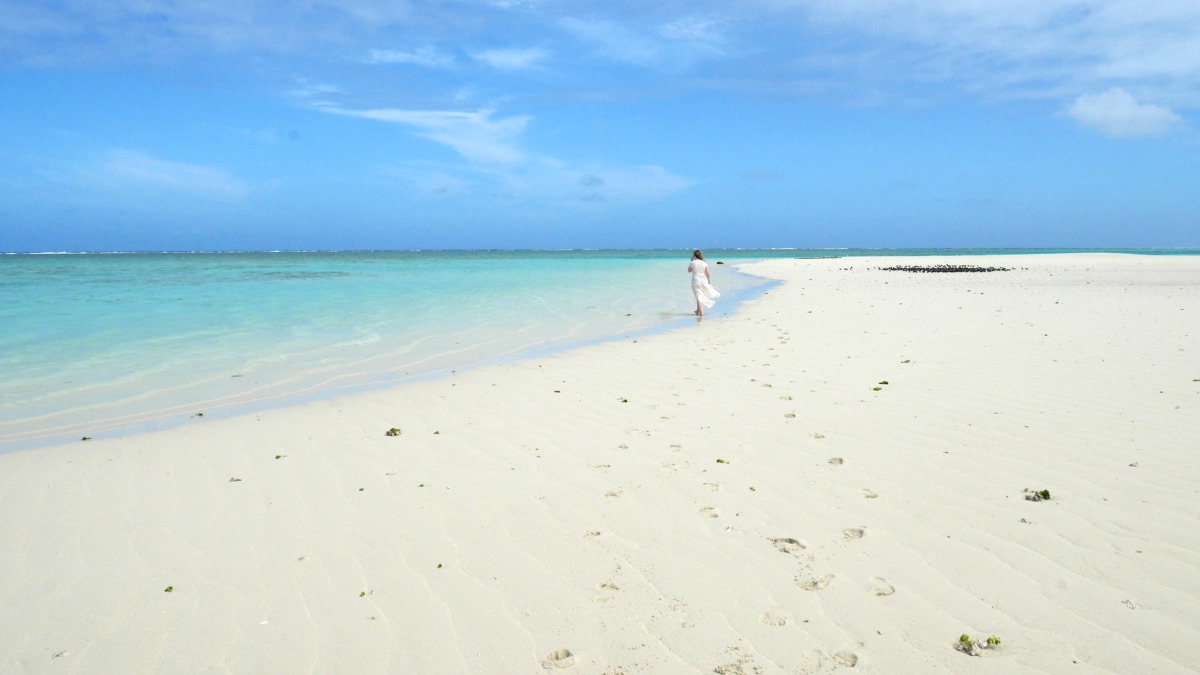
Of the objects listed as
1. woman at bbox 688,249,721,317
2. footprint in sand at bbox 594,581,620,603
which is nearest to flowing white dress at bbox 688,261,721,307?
woman at bbox 688,249,721,317

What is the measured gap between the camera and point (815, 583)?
365 cm

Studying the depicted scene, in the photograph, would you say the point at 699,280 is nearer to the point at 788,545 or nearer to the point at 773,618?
the point at 788,545

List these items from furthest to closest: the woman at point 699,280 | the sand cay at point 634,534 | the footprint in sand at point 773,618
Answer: the woman at point 699,280, the footprint in sand at point 773,618, the sand cay at point 634,534

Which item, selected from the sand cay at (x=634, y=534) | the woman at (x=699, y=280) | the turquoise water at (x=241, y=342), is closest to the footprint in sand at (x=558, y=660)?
the sand cay at (x=634, y=534)

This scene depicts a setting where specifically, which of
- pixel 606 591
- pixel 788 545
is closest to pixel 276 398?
pixel 606 591

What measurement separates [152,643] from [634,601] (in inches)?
93.2

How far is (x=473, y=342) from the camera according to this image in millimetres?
13578

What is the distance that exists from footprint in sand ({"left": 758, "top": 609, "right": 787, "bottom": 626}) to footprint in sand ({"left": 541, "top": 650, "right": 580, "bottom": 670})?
37.4 inches

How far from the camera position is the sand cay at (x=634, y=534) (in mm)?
3186

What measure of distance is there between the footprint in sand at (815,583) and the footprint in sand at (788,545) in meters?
0.30

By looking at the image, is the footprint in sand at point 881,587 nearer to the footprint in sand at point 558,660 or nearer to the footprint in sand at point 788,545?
the footprint in sand at point 788,545

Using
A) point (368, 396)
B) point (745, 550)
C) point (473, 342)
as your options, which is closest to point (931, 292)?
point (473, 342)

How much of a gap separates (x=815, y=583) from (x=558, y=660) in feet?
4.82

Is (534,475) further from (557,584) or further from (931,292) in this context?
(931,292)
